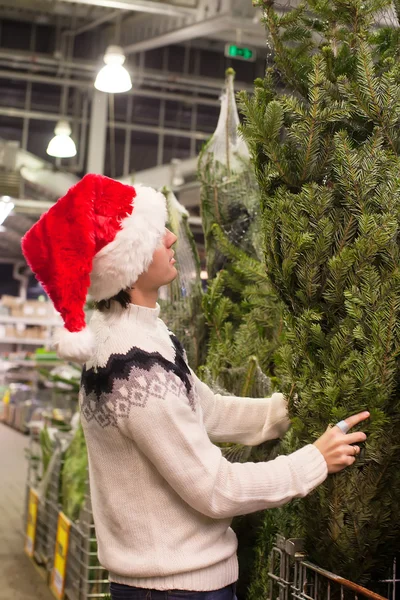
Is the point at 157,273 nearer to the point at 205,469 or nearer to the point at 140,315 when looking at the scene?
the point at 140,315

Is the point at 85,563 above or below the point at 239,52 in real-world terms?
below

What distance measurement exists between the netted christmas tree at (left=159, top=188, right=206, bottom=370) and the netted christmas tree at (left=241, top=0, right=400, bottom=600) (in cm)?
115

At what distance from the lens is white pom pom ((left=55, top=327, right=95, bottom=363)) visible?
1.68 meters

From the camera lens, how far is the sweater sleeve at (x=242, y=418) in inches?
79.0

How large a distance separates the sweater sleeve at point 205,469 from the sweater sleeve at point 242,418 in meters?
0.35

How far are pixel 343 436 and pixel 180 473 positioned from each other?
0.36 metres

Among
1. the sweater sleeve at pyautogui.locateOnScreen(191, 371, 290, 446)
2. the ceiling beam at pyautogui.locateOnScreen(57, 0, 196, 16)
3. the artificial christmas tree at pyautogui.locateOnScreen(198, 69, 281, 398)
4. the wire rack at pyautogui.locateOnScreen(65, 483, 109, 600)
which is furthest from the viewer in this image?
the ceiling beam at pyautogui.locateOnScreen(57, 0, 196, 16)

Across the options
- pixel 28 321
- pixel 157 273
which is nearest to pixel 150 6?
pixel 157 273

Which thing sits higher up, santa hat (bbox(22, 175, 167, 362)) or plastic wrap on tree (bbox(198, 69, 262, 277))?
plastic wrap on tree (bbox(198, 69, 262, 277))

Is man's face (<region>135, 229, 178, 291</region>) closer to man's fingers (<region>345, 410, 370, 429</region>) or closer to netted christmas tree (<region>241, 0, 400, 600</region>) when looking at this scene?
netted christmas tree (<region>241, 0, 400, 600</region>)

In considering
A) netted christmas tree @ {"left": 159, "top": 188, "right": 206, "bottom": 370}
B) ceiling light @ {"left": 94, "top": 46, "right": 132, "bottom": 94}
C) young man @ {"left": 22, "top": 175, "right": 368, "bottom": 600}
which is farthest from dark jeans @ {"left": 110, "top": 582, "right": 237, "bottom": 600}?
ceiling light @ {"left": 94, "top": 46, "right": 132, "bottom": 94}

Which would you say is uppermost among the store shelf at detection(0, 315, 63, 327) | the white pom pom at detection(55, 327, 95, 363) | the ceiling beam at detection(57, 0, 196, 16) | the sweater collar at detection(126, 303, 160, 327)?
the ceiling beam at detection(57, 0, 196, 16)

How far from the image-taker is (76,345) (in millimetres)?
1676

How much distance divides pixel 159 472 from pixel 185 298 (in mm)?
1401
